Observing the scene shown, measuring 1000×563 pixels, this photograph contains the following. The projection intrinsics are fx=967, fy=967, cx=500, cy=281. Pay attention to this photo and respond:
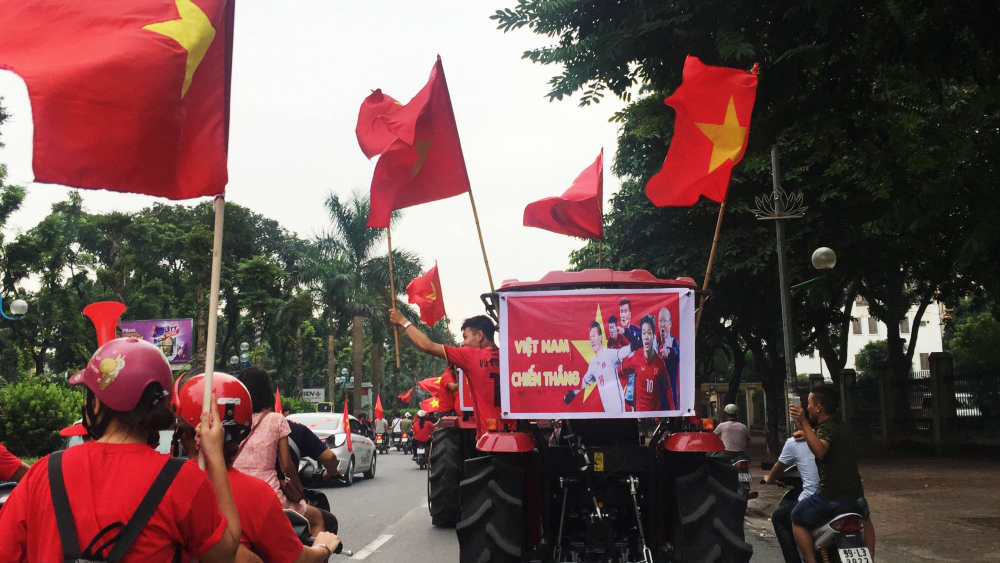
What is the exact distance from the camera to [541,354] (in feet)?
23.3

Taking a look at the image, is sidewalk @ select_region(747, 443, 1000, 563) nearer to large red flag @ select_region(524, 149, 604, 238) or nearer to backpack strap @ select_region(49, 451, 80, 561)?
large red flag @ select_region(524, 149, 604, 238)

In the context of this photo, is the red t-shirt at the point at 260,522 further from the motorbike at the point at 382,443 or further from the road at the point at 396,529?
the motorbike at the point at 382,443

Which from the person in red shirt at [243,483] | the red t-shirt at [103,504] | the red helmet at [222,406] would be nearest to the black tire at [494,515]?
the person in red shirt at [243,483]

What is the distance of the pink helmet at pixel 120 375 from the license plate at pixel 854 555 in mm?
4905

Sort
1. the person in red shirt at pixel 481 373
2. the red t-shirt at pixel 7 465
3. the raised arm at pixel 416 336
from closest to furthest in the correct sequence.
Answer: the red t-shirt at pixel 7 465
the raised arm at pixel 416 336
the person in red shirt at pixel 481 373

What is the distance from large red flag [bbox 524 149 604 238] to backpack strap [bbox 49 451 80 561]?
32.6 feet

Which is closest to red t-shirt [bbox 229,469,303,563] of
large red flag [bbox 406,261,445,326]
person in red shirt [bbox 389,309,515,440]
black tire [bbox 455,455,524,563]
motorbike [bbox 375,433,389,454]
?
black tire [bbox 455,455,524,563]

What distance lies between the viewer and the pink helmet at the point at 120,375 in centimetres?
272

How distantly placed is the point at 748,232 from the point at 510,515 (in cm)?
1731

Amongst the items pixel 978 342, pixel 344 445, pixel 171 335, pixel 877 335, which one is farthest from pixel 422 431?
pixel 877 335

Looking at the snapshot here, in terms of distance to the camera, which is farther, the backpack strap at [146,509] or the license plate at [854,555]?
the license plate at [854,555]

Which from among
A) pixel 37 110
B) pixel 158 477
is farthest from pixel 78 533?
pixel 37 110

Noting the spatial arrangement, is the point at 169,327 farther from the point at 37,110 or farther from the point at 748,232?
the point at 37,110

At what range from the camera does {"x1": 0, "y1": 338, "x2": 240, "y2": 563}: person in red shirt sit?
2.58 metres
